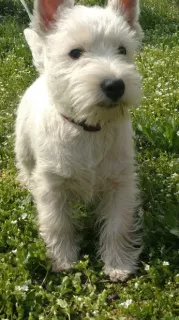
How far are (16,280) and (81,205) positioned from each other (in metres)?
0.89

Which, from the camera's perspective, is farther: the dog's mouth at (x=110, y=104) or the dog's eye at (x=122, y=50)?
the dog's eye at (x=122, y=50)

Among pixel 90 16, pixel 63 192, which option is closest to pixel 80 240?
pixel 63 192

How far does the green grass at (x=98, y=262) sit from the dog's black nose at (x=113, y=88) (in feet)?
3.46

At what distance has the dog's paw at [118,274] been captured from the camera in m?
3.58

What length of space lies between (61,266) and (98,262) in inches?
10.9

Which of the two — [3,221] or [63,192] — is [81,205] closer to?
[63,192]

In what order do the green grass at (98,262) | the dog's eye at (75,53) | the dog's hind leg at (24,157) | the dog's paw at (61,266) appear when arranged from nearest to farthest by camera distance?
the green grass at (98,262) < the dog's eye at (75,53) < the dog's paw at (61,266) < the dog's hind leg at (24,157)

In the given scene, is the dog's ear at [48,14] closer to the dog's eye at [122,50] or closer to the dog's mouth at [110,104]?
the dog's eye at [122,50]

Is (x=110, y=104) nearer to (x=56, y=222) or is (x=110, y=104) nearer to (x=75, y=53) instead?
(x=75, y=53)

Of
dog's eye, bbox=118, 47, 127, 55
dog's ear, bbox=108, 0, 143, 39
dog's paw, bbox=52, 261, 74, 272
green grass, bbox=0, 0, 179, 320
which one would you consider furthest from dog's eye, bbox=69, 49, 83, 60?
dog's paw, bbox=52, 261, 74, 272

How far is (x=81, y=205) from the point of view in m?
4.11

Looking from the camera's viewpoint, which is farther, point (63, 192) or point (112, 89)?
point (63, 192)

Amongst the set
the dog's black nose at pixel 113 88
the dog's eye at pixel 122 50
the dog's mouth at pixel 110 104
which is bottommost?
the dog's mouth at pixel 110 104

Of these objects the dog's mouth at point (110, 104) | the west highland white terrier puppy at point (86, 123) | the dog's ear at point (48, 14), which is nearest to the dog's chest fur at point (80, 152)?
the west highland white terrier puppy at point (86, 123)
